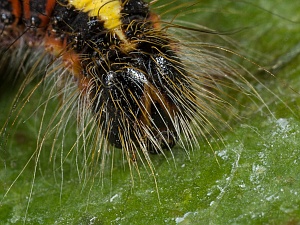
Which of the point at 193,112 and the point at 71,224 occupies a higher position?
the point at 193,112

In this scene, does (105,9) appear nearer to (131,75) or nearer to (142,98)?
(131,75)

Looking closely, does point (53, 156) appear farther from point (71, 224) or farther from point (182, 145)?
point (182, 145)

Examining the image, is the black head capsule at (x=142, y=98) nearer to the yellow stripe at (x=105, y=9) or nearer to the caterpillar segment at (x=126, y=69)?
the caterpillar segment at (x=126, y=69)

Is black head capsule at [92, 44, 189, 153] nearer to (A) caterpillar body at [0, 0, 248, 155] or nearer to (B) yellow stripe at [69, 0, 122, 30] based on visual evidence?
(A) caterpillar body at [0, 0, 248, 155]

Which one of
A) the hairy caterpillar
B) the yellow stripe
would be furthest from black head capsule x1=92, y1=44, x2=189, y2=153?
the yellow stripe

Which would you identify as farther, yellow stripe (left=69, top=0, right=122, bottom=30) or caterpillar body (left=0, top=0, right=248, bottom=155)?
yellow stripe (left=69, top=0, right=122, bottom=30)

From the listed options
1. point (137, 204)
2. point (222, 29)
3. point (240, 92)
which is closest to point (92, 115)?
point (137, 204)

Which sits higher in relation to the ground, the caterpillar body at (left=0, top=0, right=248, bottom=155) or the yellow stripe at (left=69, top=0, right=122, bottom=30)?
the yellow stripe at (left=69, top=0, right=122, bottom=30)

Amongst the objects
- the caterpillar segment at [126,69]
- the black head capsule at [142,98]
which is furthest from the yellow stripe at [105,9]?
the black head capsule at [142,98]
